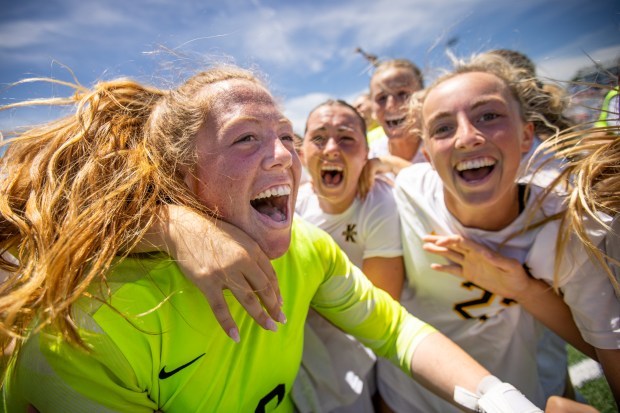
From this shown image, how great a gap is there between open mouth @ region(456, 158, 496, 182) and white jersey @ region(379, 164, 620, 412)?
0.85 feet

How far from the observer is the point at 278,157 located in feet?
4.58

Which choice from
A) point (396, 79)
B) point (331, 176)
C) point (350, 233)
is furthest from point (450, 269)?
point (396, 79)

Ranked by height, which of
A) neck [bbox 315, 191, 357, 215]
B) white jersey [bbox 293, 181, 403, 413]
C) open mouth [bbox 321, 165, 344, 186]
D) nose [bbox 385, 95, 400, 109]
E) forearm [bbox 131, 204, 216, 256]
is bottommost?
white jersey [bbox 293, 181, 403, 413]

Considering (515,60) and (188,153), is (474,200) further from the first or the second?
(515,60)

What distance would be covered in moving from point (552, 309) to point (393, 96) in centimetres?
254

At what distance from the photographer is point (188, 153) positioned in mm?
1378

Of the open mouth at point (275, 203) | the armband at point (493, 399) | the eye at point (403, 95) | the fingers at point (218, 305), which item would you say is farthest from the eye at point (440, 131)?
the eye at point (403, 95)

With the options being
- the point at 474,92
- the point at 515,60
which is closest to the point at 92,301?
the point at 474,92

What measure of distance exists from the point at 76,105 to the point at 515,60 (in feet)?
10.5

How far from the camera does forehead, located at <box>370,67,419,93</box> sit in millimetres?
3648

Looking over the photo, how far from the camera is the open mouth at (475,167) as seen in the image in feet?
5.92

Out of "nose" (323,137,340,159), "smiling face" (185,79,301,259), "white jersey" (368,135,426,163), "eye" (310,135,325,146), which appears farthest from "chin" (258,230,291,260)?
"white jersey" (368,135,426,163)

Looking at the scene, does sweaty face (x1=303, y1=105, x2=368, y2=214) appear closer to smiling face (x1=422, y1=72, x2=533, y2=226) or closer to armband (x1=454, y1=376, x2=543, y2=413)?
smiling face (x1=422, y1=72, x2=533, y2=226)

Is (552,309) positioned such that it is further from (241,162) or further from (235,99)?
(235,99)
